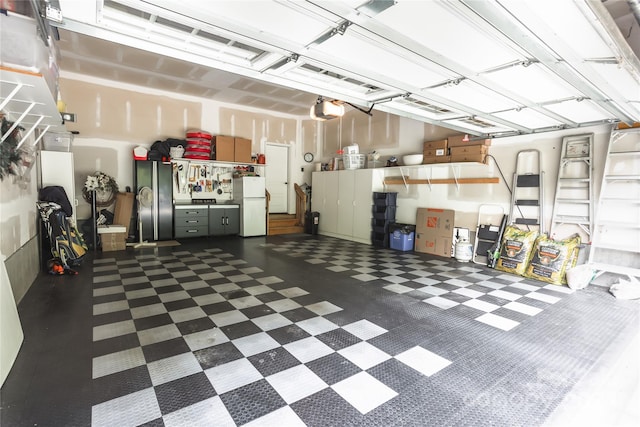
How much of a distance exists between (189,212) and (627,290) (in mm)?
7286

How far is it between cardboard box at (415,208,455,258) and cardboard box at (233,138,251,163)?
4.30m

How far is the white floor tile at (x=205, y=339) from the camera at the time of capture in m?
2.22

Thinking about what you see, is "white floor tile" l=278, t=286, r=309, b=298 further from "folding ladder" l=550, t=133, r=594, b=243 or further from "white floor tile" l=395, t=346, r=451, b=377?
"folding ladder" l=550, t=133, r=594, b=243

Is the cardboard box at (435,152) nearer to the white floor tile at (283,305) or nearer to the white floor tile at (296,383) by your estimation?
the white floor tile at (283,305)

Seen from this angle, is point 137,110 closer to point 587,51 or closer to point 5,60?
point 5,60

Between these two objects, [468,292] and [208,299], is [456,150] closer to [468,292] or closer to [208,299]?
[468,292]

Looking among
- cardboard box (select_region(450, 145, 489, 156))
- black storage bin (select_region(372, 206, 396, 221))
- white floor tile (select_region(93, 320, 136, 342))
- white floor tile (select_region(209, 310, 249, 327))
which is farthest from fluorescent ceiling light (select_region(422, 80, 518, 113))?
white floor tile (select_region(93, 320, 136, 342))

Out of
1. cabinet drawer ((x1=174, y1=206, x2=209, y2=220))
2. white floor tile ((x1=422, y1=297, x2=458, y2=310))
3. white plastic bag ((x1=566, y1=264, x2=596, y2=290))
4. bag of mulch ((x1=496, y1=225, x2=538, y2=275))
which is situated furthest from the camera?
cabinet drawer ((x1=174, y1=206, x2=209, y2=220))

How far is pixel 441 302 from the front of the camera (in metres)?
3.24

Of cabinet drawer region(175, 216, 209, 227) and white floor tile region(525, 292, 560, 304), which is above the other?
cabinet drawer region(175, 216, 209, 227)

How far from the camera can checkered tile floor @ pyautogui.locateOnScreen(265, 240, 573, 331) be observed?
315 cm

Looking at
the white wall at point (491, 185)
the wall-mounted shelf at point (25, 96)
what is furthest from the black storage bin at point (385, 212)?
the wall-mounted shelf at point (25, 96)

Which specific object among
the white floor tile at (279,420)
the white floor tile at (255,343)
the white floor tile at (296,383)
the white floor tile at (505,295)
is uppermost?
the white floor tile at (279,420)

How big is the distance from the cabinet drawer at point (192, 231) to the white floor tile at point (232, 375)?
5.23 m
